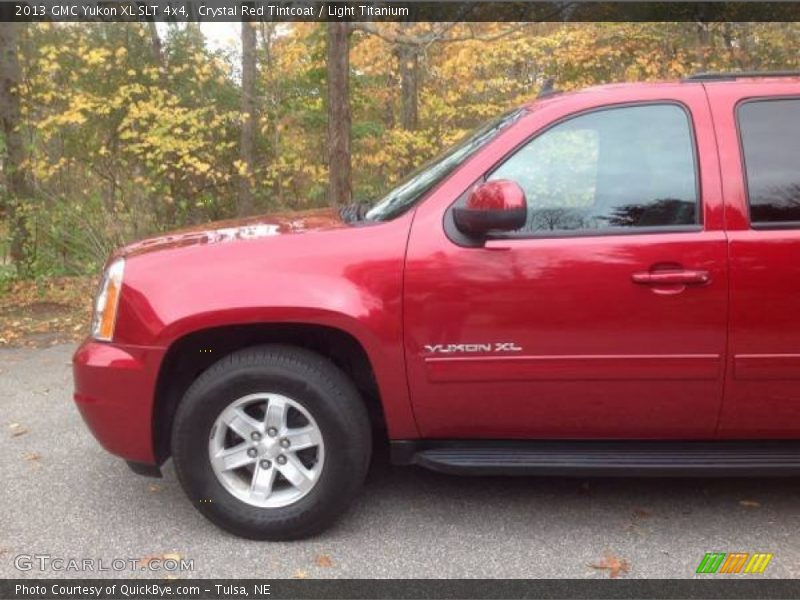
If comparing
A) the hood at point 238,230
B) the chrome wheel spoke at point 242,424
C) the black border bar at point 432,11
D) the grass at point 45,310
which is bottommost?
the grass at point 45,310

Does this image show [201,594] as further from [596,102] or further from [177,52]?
[177,52]

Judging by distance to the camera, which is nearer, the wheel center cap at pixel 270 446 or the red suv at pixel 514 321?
the red suv at pixel 514 321

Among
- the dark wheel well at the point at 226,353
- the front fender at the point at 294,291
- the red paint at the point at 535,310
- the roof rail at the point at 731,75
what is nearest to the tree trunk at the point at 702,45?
the roof rail at the point at 731,75

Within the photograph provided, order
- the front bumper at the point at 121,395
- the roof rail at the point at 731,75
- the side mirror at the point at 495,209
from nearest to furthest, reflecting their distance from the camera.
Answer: the side mirror at the point at 495,209
the front bumper at the point at 121,395
the roof rail at the point at 731,75

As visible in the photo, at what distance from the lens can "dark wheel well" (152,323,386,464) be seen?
3.08 metres

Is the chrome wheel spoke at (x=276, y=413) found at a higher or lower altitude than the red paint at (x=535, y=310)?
lower

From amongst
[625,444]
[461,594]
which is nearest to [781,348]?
[625,444]

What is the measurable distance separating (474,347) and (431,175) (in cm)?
91

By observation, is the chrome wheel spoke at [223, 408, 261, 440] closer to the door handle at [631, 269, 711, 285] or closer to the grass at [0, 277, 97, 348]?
the door handle at [631, 269, 711, 285]

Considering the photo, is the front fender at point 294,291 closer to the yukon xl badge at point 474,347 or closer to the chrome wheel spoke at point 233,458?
the yukon xl badge at point 474,347

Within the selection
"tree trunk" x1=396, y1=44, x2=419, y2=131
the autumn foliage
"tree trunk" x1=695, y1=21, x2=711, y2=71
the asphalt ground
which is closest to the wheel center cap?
the asphalt ground

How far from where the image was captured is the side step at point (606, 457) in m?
2.96

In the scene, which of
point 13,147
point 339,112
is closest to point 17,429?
point 339,112

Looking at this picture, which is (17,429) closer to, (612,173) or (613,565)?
(613,565)
